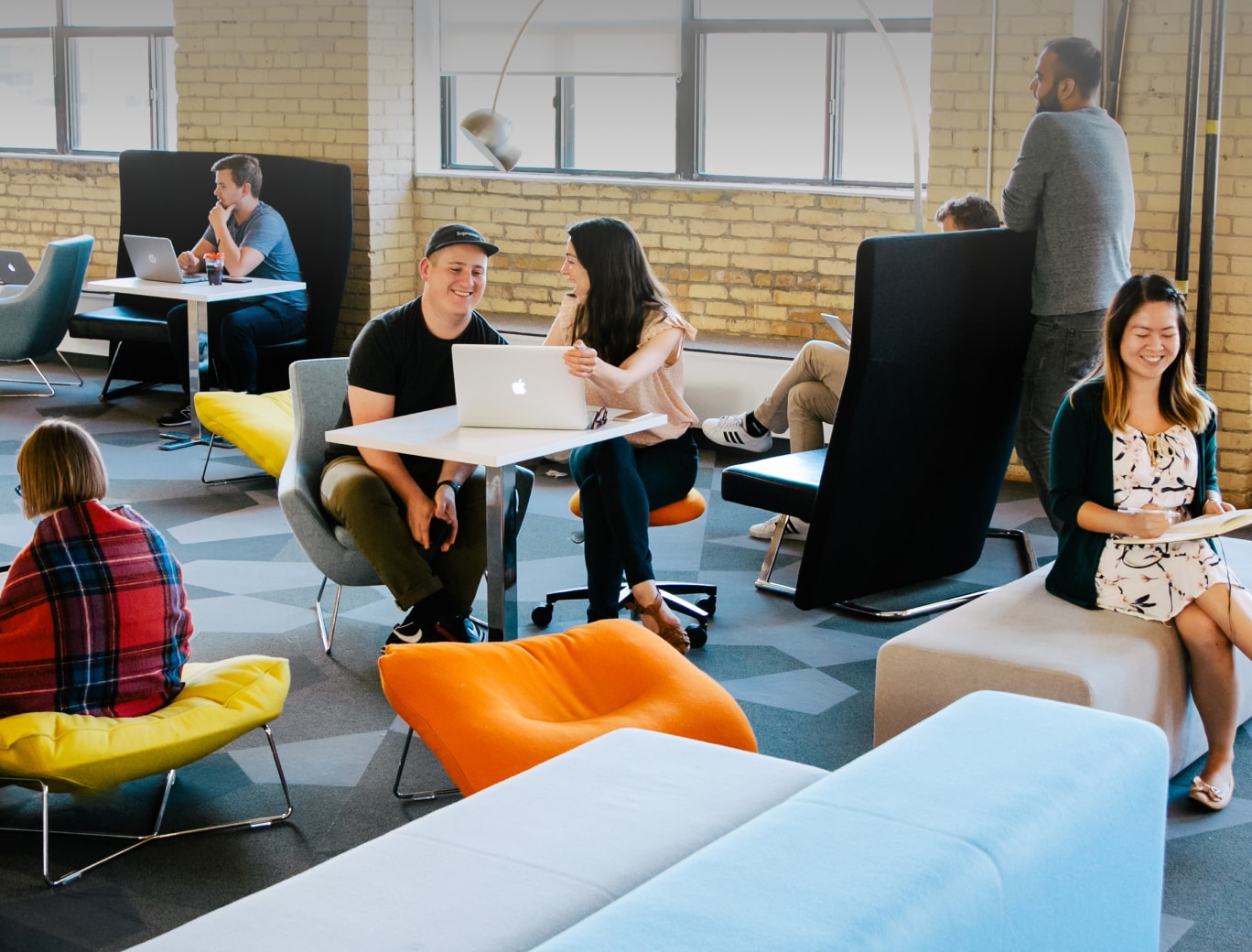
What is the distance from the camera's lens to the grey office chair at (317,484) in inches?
161

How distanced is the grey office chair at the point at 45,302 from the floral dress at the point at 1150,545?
20.8ft

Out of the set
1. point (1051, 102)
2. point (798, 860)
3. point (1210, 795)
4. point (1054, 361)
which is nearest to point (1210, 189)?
point (1051, 102)

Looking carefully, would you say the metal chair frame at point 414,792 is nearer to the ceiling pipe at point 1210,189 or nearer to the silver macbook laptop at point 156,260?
the ceiling pipe at point 1210,189

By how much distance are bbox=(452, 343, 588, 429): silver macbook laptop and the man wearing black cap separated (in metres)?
0.28

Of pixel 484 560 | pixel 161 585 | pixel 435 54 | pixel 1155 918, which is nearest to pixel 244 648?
pixel 484 560

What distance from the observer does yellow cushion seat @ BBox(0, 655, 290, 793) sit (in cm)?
286

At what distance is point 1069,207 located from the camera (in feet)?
15.4

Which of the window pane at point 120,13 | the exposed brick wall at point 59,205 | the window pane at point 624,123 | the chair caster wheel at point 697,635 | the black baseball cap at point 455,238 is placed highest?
the window pane at point 120,13

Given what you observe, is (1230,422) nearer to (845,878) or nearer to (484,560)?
(484,560)

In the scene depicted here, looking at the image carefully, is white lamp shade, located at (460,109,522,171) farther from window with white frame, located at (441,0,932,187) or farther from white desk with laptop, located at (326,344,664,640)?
white desk with laptop, located at (326,344,664,640)

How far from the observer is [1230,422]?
19.9 feet

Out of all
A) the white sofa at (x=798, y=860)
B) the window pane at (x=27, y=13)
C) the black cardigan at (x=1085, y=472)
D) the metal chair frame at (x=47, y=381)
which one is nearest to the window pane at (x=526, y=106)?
the metal chair frame at (x=47, y=381)

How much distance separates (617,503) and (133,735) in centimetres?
167

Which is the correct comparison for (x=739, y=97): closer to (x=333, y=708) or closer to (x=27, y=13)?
(x=333, y=708)
